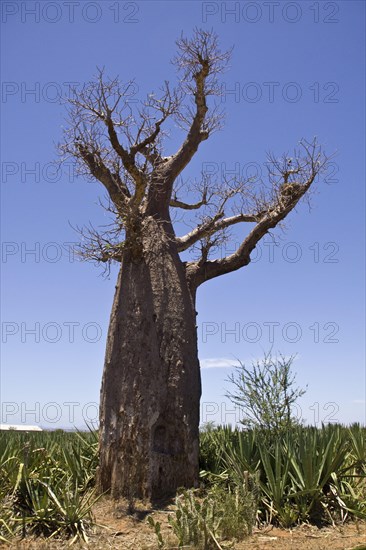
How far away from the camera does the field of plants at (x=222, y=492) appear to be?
6152 mm

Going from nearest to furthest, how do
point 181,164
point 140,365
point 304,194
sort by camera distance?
point 140,365 → point 181,164 → point 304,194

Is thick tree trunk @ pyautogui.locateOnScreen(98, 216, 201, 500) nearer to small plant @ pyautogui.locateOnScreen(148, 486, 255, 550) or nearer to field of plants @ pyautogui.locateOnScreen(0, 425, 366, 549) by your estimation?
field of plants @ pyautogui.locateOnScreen(0, 425, 366, 549)

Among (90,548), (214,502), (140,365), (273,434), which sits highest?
(140,365)

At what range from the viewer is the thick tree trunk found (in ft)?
24.2

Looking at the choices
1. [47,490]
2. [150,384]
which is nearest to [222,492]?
[150,384]

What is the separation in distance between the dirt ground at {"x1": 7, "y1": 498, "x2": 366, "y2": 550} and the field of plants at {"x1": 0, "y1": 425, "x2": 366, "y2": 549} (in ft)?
0.33

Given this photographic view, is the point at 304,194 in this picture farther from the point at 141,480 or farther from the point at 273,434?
the point at 141,480

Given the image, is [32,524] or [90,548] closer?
[90,548]

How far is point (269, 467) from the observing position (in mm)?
7055

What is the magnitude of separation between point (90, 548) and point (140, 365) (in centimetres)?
233

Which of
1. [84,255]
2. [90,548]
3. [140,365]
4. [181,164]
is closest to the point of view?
[90,548]

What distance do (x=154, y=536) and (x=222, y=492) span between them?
3.24 ft

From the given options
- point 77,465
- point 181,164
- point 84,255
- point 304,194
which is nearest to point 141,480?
point 77,465

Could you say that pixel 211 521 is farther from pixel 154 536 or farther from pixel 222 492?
pixel 222 492
